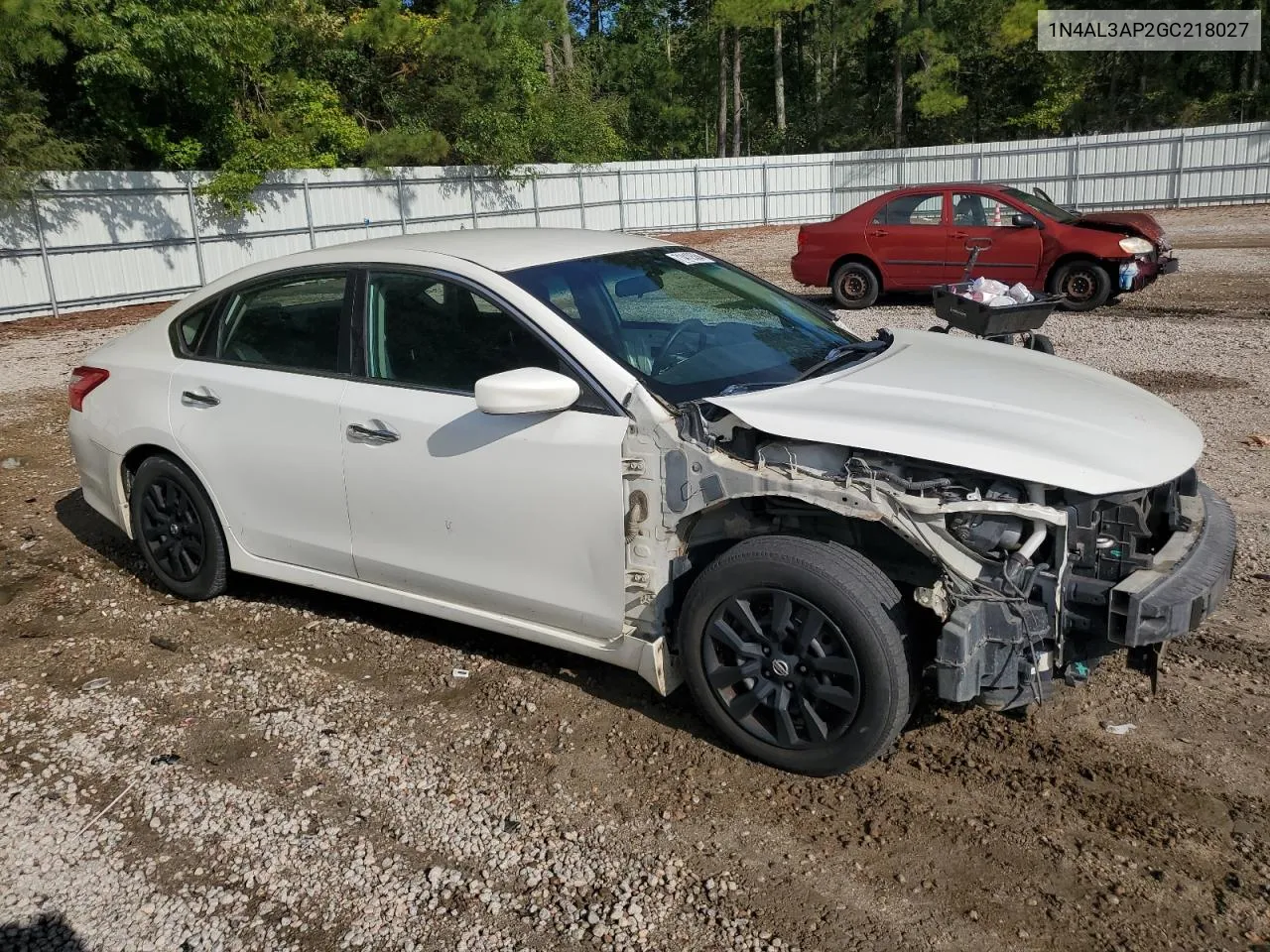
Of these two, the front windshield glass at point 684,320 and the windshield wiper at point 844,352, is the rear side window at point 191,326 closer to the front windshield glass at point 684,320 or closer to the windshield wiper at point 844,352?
the front windshield glass at point 684,320

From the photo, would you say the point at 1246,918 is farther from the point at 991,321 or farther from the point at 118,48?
the point at 118,48

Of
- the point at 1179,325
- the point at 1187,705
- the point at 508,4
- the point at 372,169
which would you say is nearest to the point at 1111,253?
the point at 1179,325

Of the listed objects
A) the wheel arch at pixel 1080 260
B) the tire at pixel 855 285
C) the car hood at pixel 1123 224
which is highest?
the car hood at pixel 1123 224

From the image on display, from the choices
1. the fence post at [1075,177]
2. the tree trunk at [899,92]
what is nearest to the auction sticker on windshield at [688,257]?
the fence post at [1075,177]

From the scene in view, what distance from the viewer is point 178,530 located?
5.05 meters

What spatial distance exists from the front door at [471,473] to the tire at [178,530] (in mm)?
993

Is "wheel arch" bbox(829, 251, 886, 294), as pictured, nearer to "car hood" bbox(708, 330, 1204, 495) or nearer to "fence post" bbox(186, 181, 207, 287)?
"car hood" bbox(708, 330, 1204, 495)

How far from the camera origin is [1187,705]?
3.83 metres

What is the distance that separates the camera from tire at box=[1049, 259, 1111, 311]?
12938 mm

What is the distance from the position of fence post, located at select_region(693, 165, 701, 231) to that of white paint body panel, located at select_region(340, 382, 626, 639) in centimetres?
2800

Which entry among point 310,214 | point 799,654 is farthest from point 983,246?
point 310,214

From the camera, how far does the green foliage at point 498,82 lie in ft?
65.1

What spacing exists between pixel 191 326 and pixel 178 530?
0.94 m

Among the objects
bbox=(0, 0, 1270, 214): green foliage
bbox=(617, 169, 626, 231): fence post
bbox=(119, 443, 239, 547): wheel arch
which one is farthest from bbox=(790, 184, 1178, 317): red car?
bbox=(617, 169, 626, 231): fence post
